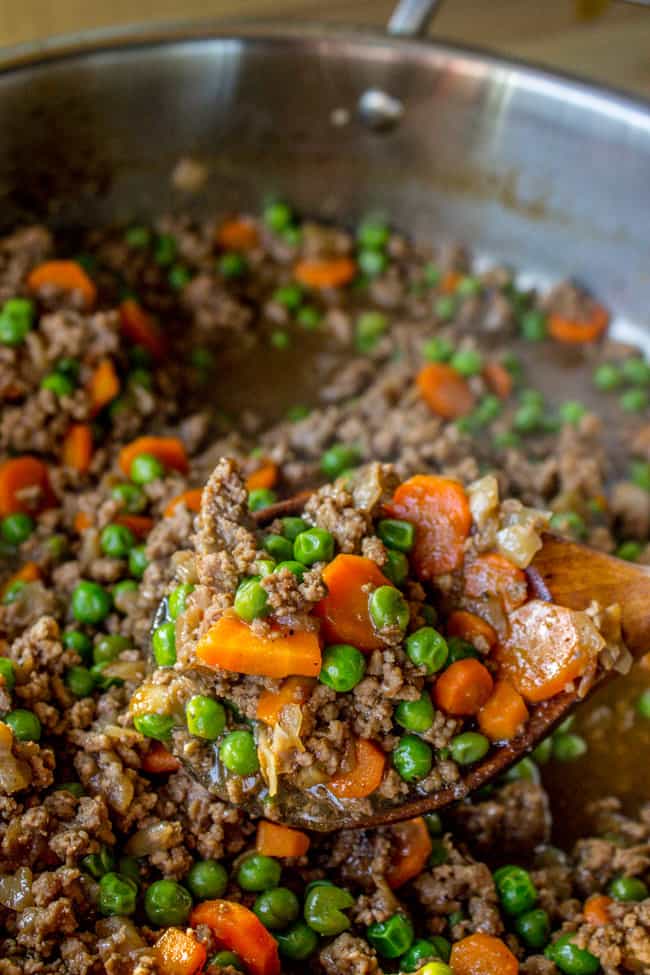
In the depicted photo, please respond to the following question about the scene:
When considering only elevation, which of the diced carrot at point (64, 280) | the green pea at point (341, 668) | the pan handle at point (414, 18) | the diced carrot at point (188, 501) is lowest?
the diced carrot at point (188, 501)

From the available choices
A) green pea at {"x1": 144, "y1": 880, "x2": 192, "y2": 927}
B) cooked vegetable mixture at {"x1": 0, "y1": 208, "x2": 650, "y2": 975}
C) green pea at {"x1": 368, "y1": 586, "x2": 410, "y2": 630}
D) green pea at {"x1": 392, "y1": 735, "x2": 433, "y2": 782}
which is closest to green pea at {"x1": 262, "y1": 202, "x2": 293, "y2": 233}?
cooked vegetable mixture at {"x1": 0, "y1": 208, "x2": 650, "y2": 975}

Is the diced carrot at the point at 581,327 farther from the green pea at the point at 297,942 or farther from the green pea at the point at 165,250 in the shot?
the green pea at the point at 297,942

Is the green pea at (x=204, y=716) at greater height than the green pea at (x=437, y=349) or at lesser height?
greater

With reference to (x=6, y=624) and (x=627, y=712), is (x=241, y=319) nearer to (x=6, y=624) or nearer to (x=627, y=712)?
(x=6, y=624)

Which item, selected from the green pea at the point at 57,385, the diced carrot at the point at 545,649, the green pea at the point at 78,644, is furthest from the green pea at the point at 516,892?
the green pea at the point at 57,385

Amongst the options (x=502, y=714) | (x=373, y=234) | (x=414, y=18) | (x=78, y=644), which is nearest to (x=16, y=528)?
(x=78, y=644)

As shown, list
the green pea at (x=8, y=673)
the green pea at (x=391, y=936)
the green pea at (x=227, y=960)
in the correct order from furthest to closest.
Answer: the green pea at (x=8, y=673)
the green pea at (x=391, y=936)
the green pea at (x=227, y=960)
